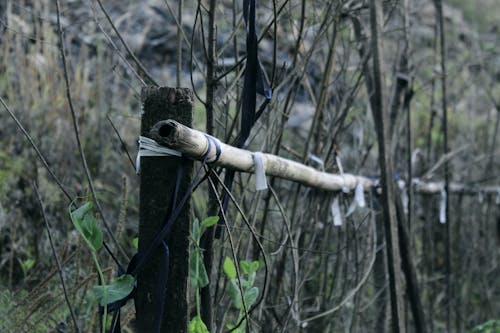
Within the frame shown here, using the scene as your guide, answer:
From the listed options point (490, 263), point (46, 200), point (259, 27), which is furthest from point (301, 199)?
point (490, 263)

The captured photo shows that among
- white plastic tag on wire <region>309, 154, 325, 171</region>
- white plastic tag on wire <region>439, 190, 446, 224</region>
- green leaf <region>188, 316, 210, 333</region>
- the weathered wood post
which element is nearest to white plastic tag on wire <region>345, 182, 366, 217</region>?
white plastic tag on wire <region>309, 154, 325, 171</region>

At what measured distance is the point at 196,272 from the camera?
1635mm

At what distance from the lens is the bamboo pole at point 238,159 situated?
1.43 meters

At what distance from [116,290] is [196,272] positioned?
22cm

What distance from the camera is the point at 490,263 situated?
5414 millimetres

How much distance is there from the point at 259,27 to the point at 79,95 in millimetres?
1947

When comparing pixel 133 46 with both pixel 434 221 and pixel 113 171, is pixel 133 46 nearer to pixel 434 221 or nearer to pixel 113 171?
pixel 113 171

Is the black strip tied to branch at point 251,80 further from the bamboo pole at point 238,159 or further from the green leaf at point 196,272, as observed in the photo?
the green leaf at point 196,272

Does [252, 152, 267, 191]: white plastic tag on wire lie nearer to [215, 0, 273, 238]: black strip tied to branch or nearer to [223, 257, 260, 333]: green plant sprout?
[215, 0, 273, 238]: black strip tied to branch

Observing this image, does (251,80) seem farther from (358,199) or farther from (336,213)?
(358,199)

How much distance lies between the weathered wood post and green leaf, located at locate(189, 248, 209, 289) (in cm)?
8

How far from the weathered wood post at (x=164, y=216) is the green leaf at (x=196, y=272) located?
0.27 feet

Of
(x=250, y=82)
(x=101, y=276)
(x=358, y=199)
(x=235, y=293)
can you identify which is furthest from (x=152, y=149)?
(x=358, y=199)

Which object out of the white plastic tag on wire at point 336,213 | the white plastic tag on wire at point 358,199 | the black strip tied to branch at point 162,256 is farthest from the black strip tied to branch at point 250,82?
the white plastic tag on wire at point 358,199
